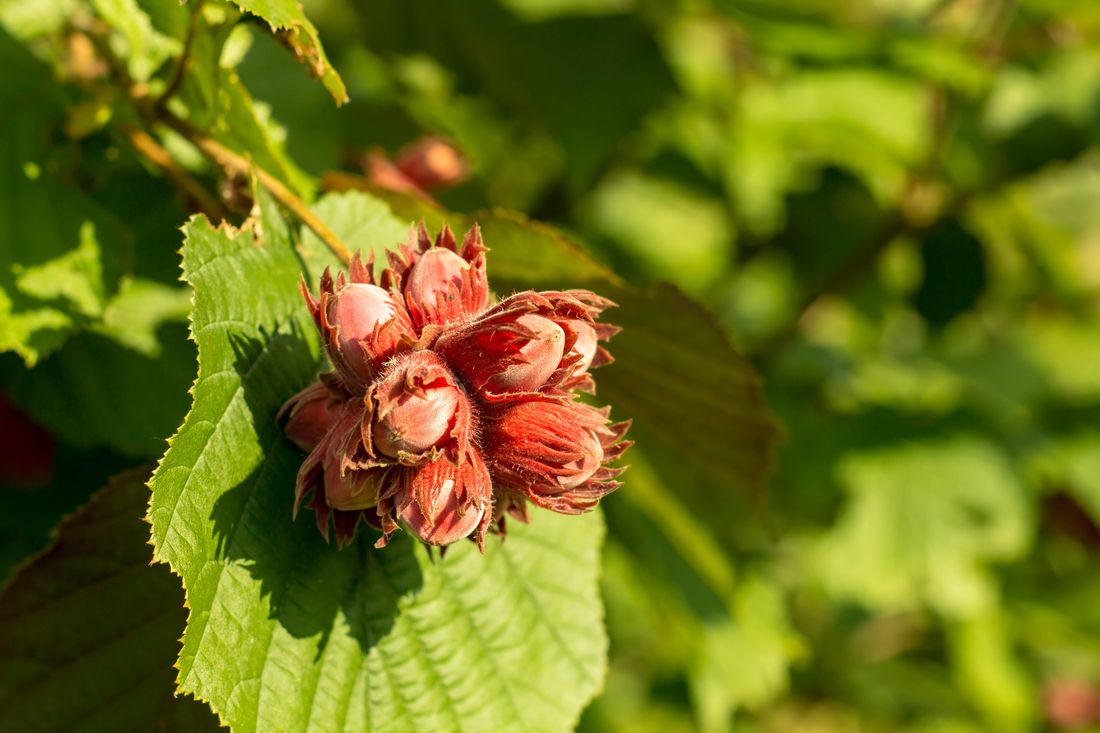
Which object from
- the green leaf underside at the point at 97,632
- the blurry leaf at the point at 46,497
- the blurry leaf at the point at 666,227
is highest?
the green leaf underside at the point at 97,632

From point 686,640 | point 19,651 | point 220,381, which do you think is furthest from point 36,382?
point 686,640

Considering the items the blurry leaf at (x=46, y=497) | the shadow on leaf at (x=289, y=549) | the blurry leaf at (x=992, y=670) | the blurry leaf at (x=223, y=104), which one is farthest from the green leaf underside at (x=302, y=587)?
the blurry leaf at (x=992, y=670)

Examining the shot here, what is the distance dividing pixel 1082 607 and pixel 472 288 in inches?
197

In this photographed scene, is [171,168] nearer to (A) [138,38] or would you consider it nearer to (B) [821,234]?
(A) [138,38]

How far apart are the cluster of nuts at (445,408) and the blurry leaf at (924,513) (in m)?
2.90

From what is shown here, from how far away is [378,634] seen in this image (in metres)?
1.56

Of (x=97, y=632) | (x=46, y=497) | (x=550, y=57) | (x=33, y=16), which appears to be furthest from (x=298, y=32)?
(x=550, y=57)

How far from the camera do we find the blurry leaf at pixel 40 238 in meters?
1.72

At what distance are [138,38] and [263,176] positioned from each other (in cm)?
41

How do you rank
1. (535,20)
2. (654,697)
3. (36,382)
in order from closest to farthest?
(36,382), (535,20), (654,697)

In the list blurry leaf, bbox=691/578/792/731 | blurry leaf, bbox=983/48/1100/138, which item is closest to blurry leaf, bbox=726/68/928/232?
blurry leaf, bbox=983/48/1100/138

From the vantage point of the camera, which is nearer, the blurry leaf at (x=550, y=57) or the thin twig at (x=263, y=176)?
the thin twig at (x=263, y=176)

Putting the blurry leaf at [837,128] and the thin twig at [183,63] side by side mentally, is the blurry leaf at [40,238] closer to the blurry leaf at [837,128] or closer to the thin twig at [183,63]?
the thin twig at [183,63]

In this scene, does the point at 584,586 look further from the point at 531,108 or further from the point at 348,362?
the point at 531,108
